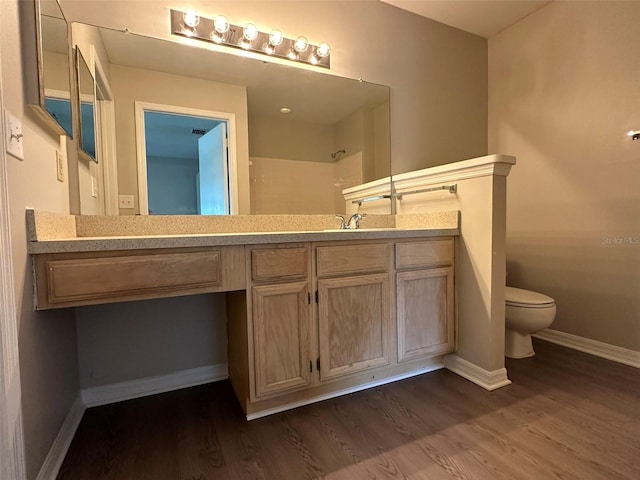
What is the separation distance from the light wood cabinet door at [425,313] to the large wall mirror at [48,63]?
171 centimetres

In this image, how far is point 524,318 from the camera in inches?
81.4

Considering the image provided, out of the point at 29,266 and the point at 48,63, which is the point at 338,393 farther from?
the point at 48,63

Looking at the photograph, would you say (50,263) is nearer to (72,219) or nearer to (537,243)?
(72,219)

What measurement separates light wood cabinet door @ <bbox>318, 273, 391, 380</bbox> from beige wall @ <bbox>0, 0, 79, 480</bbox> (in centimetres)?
108

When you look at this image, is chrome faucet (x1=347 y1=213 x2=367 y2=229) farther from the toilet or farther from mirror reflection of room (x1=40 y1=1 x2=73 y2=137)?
mirror reflection of room (x1=40 y1=1 x2=73 y2=137)

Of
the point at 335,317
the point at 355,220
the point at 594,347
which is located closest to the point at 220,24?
the point at 355,220

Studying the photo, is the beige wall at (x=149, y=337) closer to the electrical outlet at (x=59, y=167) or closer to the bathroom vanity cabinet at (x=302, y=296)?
the bathroom vanity cabinet at (x=302, y=296)

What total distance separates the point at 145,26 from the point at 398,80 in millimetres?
1650

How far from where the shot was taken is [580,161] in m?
2.27

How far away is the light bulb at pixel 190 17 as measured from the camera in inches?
67.1

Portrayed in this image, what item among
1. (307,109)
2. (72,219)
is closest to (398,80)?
(307,109)

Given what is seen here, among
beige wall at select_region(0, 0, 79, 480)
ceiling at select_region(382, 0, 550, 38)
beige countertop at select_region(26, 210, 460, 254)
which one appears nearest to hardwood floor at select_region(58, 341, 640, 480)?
beige wall at select_region(0, 0, 79, 480)

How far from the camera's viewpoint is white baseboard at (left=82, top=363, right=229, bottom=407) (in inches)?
65.2

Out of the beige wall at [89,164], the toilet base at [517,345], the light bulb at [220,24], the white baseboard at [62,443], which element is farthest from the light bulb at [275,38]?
the toilet base at [517,345]
